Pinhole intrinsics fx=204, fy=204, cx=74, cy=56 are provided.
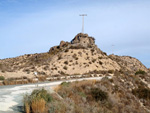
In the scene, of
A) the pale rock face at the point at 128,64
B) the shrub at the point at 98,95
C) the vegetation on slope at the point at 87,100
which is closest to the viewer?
the vegetation on slope at the point at 87,100

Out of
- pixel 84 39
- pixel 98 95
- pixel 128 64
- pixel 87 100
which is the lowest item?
pixel 128 64

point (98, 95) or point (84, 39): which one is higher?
point (84, 39)

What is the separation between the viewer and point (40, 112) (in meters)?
9.81

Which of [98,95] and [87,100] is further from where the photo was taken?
[98,95]

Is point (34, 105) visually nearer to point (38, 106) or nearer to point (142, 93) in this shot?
point (38, 106)

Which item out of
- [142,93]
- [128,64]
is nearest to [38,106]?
[142,93]

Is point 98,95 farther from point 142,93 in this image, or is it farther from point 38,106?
point 142,93

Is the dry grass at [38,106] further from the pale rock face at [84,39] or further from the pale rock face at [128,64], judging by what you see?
the pale rock face at [84,39]

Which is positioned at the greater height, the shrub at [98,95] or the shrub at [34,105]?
the shrub at [34,105]

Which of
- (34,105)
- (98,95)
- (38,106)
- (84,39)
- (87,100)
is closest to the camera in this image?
(38,106)

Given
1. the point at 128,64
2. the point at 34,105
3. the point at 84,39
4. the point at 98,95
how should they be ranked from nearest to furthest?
the point at 34,105 → the point at 98,95 → the point at 84,39 → the point at 128,64

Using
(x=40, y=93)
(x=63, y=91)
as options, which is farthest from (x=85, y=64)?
(x=40, y=93)

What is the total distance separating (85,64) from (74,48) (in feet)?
34.2

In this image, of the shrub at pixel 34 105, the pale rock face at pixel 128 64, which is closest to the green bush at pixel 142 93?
the shrub at pixel 34 105
